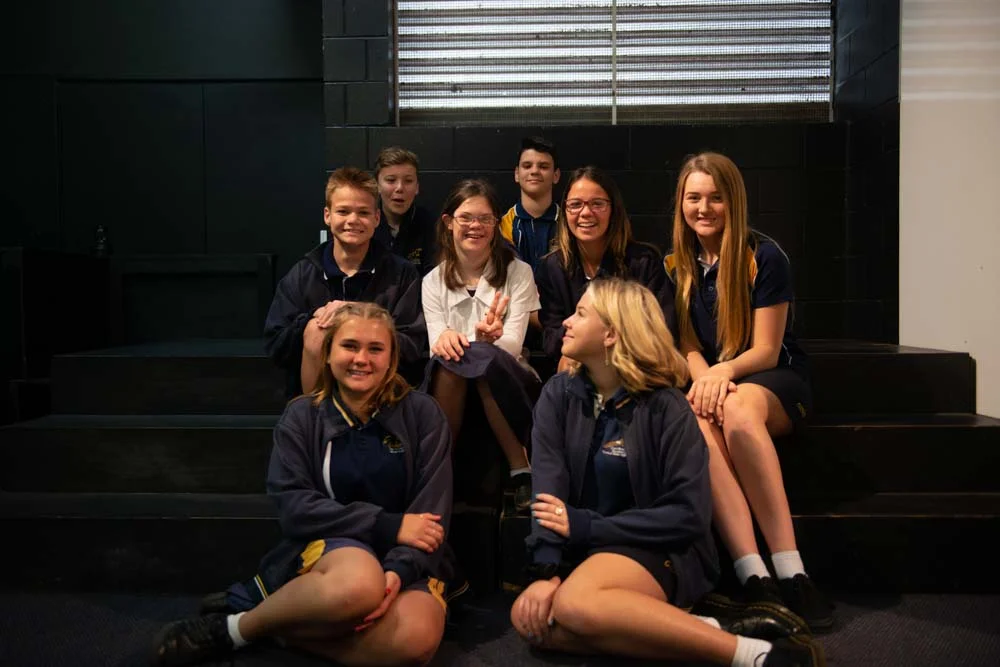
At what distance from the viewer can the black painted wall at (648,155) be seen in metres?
3.98

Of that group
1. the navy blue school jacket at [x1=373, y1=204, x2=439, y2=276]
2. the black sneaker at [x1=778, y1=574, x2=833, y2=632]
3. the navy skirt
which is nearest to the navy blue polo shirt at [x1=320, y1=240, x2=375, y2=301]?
the navy skirt

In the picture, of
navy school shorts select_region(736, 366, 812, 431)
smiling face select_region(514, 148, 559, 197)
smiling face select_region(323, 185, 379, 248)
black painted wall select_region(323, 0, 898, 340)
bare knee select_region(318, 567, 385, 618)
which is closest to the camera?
bare knee select_region(318, 567, 385, 618)

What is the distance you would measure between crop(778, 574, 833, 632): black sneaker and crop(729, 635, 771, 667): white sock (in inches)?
13.5

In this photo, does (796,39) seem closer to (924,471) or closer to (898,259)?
(898,259)

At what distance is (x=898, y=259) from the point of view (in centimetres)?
356

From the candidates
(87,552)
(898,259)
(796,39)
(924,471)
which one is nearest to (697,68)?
(796,39)

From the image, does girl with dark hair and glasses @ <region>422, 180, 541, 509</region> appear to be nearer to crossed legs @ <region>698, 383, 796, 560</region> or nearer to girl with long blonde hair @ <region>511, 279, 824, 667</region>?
girl with long blonde hair @ <region>511, 279, 824, 667</region>

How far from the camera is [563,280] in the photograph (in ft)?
8.94

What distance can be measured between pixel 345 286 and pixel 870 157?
7.90ft

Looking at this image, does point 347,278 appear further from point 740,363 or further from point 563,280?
point 740,363

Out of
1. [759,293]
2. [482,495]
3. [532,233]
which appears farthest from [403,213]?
[759,293]

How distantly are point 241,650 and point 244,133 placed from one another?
3566 mm

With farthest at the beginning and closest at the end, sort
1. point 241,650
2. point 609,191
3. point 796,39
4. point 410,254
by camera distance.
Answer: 1. point 796,39
2. point 410,254
3. point 609,191
4. point 241,650

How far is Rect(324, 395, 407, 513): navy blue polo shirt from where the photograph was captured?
207 centimetres
